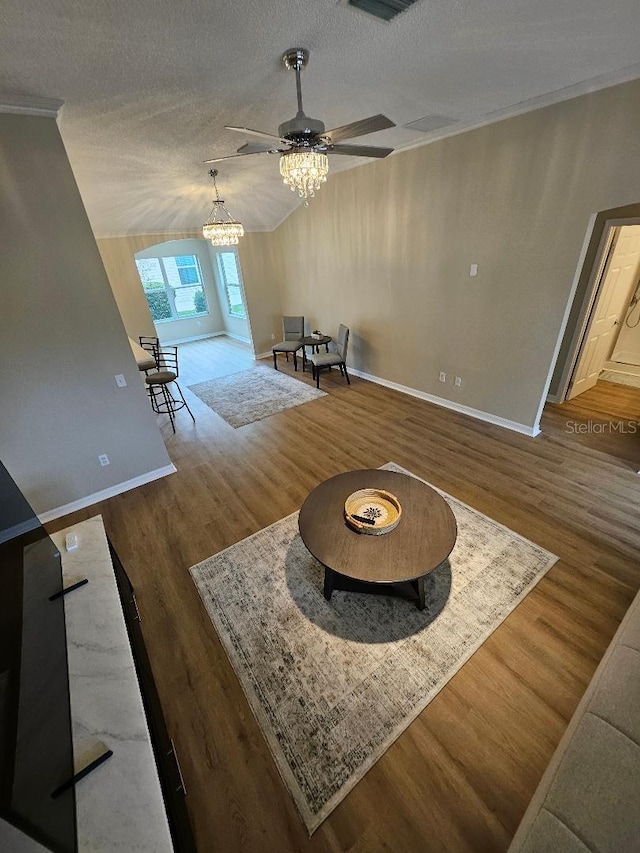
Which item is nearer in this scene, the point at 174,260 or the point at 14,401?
the point at 14,401

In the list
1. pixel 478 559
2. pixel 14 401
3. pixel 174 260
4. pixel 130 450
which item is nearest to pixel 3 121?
pixel 14 401

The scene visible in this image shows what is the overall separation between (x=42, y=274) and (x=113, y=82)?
134cm

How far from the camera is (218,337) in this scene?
9375 millimetres

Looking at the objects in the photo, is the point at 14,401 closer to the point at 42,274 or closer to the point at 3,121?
the point at 42,274

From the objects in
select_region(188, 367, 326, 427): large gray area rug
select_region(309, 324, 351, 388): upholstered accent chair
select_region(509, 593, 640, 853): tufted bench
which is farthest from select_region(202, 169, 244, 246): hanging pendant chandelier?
select_region(509, 593, 640, 853): tufted bench

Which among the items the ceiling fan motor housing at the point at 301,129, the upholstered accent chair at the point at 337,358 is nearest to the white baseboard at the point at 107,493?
the upholstered accent chair at the point at 337,358

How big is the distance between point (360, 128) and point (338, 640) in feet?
9.26

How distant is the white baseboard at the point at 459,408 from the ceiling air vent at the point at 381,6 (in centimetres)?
355

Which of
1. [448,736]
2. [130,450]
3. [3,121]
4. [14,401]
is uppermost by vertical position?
[3,121]

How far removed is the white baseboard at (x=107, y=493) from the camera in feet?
10.3

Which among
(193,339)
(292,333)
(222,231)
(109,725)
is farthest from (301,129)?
(193,339)

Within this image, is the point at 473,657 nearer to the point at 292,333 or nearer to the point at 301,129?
the point at 301,129

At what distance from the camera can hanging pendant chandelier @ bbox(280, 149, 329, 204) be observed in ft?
6.40

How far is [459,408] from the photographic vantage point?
14.8 feet
